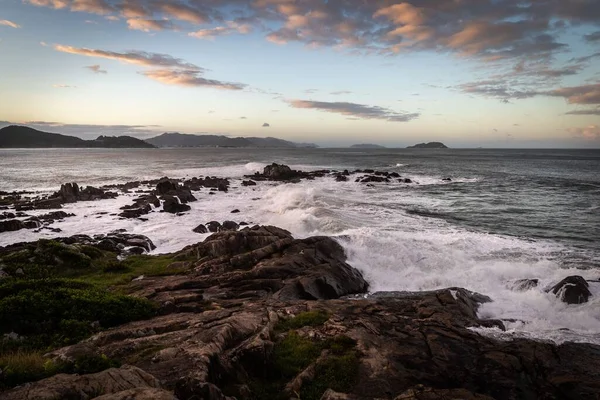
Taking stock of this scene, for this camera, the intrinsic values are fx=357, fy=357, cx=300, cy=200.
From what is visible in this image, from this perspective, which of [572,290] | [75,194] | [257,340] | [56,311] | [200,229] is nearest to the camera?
[257,340]

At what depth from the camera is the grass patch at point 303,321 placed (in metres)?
15.3

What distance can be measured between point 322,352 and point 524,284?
1595 centimetres

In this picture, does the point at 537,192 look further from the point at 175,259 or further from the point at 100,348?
the point at 100,348

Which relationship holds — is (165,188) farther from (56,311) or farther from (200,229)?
(56,311)

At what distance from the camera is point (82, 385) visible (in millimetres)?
8188

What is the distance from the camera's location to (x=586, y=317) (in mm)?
18156

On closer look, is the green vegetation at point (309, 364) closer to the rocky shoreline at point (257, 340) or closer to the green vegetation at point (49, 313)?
the rocky shoreline at point (257, 340)

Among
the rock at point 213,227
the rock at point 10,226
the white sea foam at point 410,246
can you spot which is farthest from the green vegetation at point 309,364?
the rock at point 10,226

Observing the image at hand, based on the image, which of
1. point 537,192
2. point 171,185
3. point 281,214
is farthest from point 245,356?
point 537,192

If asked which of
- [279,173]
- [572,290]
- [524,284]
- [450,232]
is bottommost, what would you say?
[524,284]

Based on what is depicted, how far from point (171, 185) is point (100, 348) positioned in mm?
52552

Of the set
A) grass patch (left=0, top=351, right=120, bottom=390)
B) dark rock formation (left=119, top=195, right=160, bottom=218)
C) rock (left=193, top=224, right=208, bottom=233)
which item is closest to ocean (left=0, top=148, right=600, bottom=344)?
rock (left=193, top=224, right=208, bottom=233)

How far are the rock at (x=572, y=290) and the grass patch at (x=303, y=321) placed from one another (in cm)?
1387

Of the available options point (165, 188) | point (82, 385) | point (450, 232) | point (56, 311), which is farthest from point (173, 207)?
point (82, 385)
